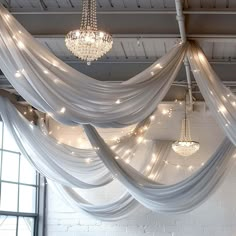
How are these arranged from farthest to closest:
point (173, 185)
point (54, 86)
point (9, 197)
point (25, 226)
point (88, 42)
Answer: point (25, 226) → point (9, 197) → point (173, 185) → point (88, 42) → point (54, 86)

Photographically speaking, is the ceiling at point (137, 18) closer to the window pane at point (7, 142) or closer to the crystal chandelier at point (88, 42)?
the crystal chandelier at point (88, 42)

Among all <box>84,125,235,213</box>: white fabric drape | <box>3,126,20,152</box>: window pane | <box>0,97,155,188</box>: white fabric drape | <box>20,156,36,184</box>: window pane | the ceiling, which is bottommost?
Answer: <box>84,125,235,213</box>: white fabric drape

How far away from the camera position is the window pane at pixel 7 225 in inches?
352

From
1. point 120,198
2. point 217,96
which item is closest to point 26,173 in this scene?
point 120,198

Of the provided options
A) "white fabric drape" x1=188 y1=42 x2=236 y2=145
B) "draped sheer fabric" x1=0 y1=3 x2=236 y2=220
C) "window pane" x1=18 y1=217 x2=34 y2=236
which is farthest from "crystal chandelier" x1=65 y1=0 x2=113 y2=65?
"window pane" x1=18 y1=217 x2=34 y2=236

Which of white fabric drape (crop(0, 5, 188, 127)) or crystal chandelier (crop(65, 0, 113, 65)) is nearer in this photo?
white fabric drape (crop(0, 5, 188, 127))

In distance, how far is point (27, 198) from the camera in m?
9.55

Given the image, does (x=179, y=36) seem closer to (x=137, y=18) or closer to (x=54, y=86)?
(x=137, y=18)

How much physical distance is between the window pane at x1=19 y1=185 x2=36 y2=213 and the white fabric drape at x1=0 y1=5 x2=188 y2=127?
5095mm

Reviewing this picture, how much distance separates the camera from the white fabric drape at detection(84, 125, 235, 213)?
6270 millimetres

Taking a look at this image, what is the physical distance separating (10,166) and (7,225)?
0.94m

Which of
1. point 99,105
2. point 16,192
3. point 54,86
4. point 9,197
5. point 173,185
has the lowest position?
point 173,185

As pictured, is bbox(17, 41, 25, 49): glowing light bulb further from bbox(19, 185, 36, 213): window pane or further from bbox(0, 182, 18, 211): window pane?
bbox(19, 185, 36, 213): window pane

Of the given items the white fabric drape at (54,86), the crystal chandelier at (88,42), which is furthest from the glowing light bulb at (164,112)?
the white fabric drape at (54,86)
